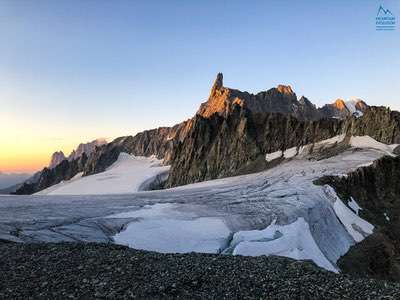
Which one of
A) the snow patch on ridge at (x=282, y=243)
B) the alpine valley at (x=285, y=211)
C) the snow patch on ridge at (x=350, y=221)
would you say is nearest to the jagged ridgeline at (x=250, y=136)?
the alpine valley at (x=285, y=211)

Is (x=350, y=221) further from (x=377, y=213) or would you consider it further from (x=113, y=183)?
(x=113, y=183)

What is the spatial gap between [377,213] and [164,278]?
49.8 m

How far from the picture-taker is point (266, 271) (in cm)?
1744

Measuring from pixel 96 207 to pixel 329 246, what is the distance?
2187 cm

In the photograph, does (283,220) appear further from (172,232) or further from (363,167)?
(363,167)

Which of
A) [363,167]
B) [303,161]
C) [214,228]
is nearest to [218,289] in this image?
[214,228]

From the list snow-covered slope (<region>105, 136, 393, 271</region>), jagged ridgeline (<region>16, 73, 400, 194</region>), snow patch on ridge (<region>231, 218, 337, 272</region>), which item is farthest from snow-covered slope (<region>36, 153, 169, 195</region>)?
Answer: snow patch on ridge (<region>231, 218, 337, 272</region>)

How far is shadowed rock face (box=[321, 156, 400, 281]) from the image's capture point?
3996cm

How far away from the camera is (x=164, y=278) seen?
647 inches

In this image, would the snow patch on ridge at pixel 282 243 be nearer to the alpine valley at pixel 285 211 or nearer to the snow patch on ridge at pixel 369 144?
the alpine valley at pixel 285 211

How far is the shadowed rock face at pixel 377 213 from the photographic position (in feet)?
131

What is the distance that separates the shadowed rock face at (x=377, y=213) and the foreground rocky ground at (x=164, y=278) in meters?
21.7

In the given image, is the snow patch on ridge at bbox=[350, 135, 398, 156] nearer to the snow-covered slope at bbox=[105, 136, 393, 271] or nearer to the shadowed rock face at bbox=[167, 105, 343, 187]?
the shadowed rock face at bbox=[167, 105, 343, 187]

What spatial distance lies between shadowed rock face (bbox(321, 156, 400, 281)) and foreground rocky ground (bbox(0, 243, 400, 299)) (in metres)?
21.7
